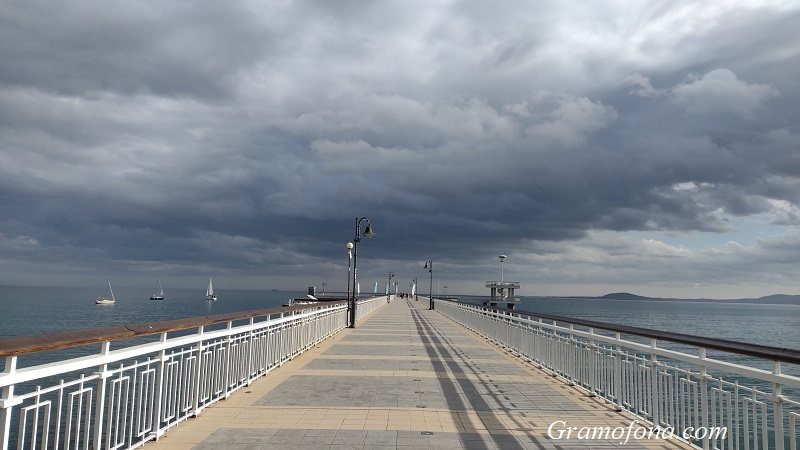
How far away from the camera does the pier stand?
482 cm

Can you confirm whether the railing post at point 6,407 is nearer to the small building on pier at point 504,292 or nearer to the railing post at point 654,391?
the railing post at point 654,391

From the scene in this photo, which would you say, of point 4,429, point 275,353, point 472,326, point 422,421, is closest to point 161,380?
point 4,429

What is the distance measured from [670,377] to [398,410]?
347cm

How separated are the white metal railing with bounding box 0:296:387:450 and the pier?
0.07 feet

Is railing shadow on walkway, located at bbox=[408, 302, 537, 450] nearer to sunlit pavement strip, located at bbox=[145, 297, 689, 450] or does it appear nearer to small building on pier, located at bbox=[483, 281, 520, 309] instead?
sunlit pavement strip, located at bbox=[145, 297, 689, 450]

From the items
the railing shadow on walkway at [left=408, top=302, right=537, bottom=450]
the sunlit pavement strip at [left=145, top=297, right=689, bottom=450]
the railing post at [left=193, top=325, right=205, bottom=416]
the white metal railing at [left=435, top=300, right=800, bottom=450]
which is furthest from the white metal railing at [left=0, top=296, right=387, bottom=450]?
the white metal railing at [left=435, top=300, right=800, bottom=450]

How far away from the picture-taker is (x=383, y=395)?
8750 millimetres

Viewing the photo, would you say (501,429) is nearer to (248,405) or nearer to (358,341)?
(248,405)

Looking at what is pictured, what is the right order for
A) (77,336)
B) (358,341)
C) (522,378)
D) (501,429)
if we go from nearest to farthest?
1. (77,336)
2. (501,429)
3. (522,378)
4. (358,341)

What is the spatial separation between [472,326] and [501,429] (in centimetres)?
1741

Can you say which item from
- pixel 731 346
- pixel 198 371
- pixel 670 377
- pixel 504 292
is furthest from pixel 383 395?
pixel 504 292

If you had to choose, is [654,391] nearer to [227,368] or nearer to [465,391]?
[465,391]

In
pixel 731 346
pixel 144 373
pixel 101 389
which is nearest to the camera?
pixel 101 389

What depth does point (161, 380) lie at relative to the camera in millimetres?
6156
